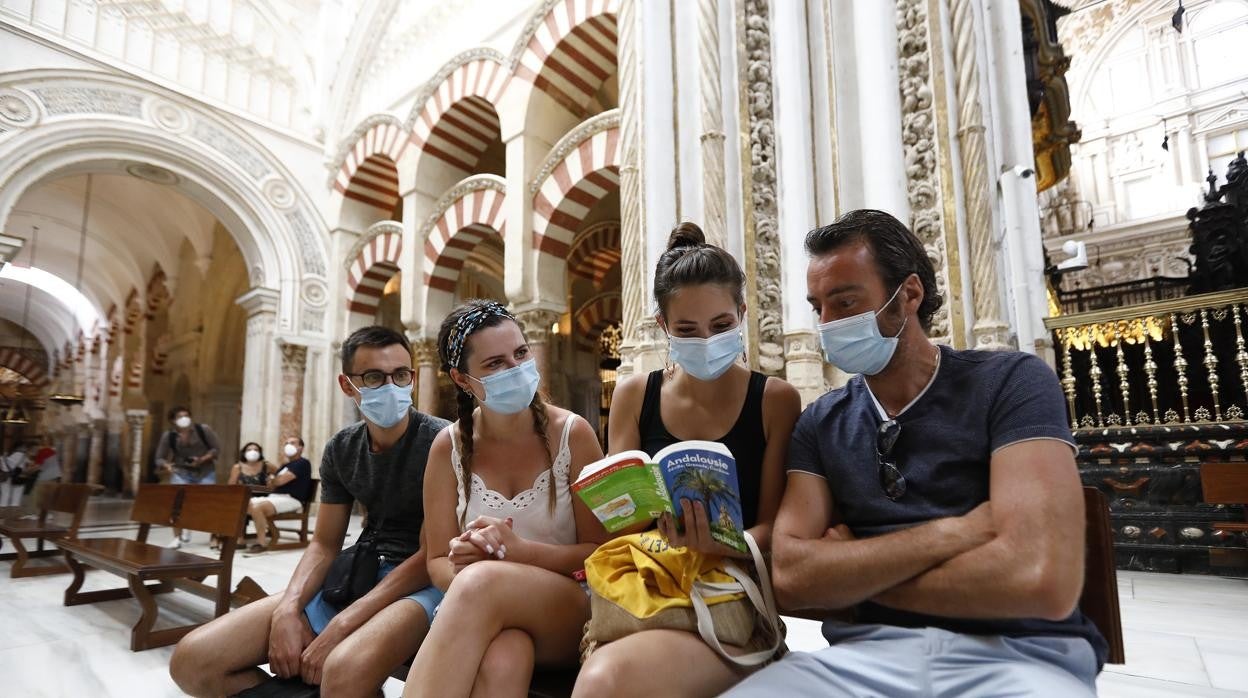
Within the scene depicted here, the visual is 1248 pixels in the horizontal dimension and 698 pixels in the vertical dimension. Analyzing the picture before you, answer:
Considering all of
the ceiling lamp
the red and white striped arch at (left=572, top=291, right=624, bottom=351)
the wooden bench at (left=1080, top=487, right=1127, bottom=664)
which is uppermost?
the red and white striped arch at (left=572, top=291, right=624, bottom=351)

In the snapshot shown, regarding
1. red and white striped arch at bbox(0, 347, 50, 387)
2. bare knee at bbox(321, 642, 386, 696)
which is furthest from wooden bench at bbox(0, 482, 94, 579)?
red and white striped arch at bbox(0, 347, 50, 387)

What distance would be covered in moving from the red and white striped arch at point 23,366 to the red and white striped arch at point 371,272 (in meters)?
19.6

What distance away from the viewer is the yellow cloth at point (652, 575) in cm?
128

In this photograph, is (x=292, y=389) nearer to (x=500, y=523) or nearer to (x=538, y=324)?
(x=538, y=324)

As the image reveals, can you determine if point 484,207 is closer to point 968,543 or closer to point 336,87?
point 336,87

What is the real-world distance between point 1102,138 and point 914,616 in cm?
1882

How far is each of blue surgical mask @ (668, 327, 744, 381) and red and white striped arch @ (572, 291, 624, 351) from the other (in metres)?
10.5

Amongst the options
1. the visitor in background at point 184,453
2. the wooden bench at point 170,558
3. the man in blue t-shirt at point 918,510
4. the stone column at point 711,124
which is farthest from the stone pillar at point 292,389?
the man in blue t-shirt at point 918,510

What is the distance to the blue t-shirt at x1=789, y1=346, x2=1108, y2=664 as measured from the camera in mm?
1232

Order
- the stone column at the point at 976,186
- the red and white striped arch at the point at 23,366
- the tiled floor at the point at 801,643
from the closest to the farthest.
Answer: the tiled floor at the point at 801,643
the stone column at the point at 976,186
the red and white striped arch at the point at 23,366

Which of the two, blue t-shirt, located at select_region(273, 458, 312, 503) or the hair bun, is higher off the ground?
the hair bun

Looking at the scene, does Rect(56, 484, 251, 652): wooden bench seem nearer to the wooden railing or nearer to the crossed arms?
the crossed arms

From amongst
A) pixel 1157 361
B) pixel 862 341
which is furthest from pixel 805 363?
pixel 862 341

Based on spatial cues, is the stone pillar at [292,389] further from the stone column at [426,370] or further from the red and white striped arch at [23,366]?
the red and white striped arch at [23,366]
